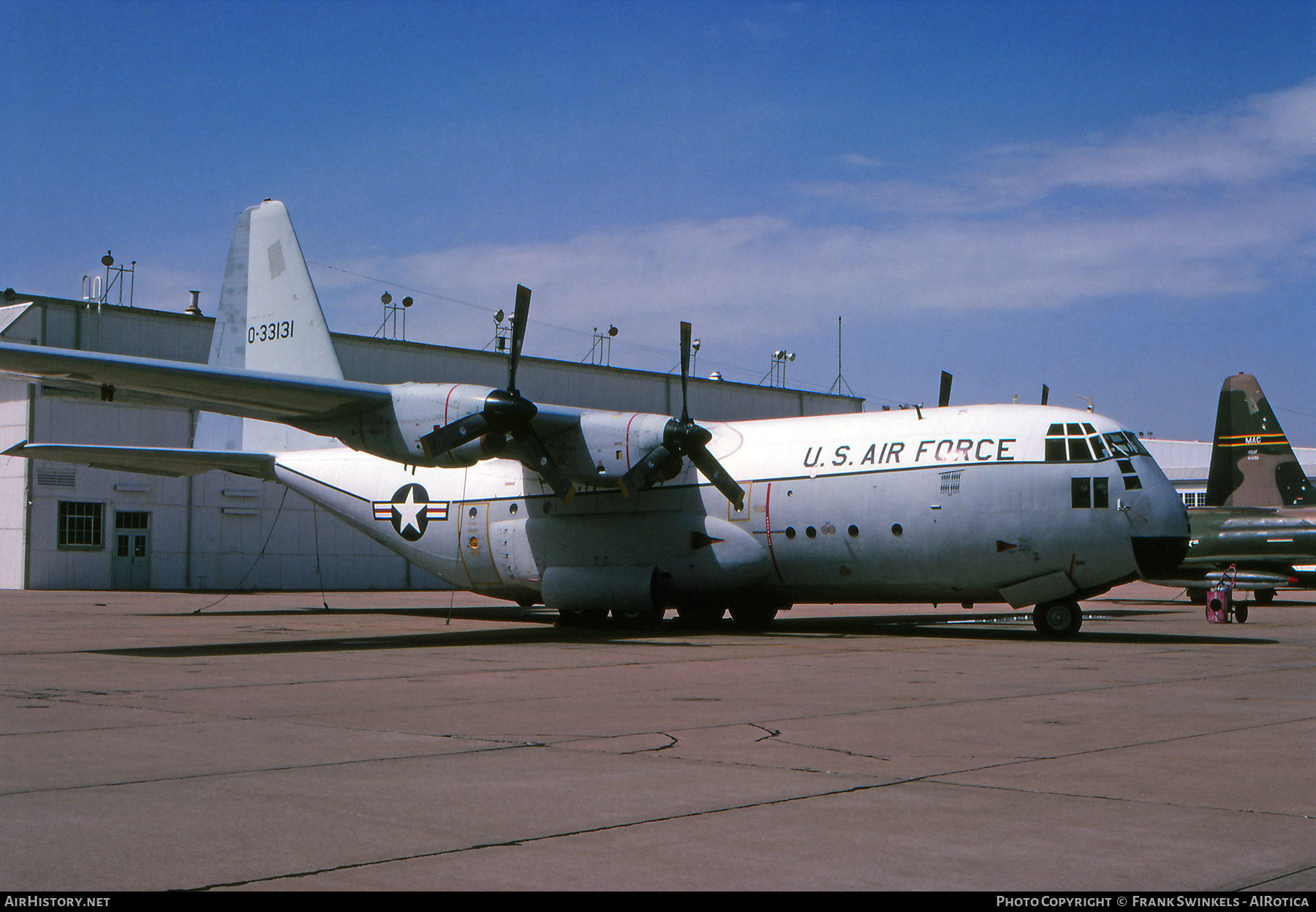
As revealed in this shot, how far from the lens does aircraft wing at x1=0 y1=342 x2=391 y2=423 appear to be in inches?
648

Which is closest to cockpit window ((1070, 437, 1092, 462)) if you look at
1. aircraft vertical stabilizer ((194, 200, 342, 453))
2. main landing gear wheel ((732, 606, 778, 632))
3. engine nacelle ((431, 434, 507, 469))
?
main landing gear wheel ((732, 606, 778, 632))

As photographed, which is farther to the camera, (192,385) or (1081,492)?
(1081,492)

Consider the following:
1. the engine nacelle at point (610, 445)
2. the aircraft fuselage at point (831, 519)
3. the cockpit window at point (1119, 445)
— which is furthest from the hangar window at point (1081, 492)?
the engine nacelle at point (610, 445)

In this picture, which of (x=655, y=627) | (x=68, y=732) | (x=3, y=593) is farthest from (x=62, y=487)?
(x=68, y=732)

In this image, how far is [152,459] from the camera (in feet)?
79.2

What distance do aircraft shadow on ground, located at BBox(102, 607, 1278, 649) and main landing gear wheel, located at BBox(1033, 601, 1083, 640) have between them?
0.74 feet

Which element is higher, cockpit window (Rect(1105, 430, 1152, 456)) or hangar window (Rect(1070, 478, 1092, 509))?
cockpit window (Rect(1105, 430, 1152, 456))

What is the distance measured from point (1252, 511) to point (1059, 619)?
18.4 metres

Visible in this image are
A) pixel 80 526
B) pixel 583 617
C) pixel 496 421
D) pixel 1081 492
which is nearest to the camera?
pixel 1081 492

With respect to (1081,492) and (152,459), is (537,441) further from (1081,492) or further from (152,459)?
(1081,492)

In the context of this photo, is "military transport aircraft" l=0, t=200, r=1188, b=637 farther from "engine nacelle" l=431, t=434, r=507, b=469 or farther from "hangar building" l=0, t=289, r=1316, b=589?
"hangar building" l=0, t=289, r=1316, b=589

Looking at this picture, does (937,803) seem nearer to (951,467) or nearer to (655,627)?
(951,467)

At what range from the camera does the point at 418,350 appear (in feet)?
165

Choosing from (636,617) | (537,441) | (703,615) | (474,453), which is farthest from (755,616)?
(474,453)
